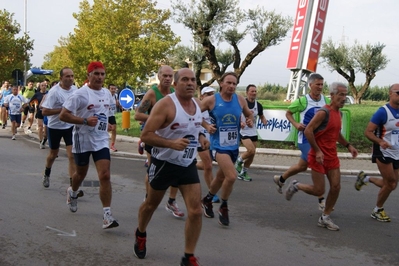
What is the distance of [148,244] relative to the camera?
5.27 metres

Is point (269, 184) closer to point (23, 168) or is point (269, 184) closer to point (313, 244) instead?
point (313, 244)

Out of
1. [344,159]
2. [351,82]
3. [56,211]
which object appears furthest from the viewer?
[351,82]

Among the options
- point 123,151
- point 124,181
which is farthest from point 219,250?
point 123,151

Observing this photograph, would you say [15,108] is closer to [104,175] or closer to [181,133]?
[104,175]

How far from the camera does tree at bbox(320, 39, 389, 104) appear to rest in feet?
140

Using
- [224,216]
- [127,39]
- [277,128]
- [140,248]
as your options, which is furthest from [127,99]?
[127,39]

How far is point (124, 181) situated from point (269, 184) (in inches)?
107

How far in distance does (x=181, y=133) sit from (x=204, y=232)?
5.82 ft

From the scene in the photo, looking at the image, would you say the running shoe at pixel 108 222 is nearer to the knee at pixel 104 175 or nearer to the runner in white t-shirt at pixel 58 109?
the knee at pixel 104 175

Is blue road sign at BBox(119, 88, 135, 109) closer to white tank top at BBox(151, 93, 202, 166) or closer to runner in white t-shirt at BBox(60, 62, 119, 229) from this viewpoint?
runner in white t-shirt at BBox(60, 62, 119, 229)

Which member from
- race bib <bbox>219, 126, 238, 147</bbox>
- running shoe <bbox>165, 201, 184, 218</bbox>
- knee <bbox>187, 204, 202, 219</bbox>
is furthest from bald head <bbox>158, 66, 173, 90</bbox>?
knee <bbox>187, 204, 202, 219</bbox>

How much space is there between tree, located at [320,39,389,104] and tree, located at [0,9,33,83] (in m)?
25.2

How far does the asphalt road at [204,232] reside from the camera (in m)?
4.93

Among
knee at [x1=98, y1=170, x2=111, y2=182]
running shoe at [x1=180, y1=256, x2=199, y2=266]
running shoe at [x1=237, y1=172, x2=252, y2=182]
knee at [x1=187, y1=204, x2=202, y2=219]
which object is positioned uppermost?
knee at [x1=187, y1=204, x2=202, y2=219]
